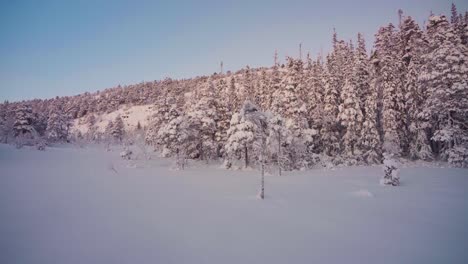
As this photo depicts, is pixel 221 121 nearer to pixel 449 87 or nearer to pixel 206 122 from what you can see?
pixel 206 122

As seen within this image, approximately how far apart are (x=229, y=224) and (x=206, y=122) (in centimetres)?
3023

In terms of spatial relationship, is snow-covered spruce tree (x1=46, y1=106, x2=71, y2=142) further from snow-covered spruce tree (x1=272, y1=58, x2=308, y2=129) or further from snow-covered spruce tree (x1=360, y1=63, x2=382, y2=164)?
snow-covered spruce tree (x1=360, y1=63, x2=382, y2=164)

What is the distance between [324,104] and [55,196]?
121 ft

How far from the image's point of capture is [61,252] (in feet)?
31.4

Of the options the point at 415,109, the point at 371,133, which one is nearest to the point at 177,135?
the point at 371,133

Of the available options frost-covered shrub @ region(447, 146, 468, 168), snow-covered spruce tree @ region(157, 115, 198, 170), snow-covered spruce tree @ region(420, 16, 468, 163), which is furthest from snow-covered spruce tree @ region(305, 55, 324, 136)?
snow-covered spruce tree @ region(157, 115, 198, 170)

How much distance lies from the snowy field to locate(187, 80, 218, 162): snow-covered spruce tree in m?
21.8

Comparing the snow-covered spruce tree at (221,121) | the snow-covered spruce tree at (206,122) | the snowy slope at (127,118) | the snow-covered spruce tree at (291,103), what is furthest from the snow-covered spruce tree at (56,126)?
the snow-covered spruce tree at (291,103)

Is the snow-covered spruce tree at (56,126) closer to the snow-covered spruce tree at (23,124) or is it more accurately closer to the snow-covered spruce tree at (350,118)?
the snow-covered spruce tree at (23,124)

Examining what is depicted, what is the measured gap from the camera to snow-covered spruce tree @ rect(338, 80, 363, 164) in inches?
1578

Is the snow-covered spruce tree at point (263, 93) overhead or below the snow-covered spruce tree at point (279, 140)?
overhead

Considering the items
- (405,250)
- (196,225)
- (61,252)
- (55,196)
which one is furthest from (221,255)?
(55,196)

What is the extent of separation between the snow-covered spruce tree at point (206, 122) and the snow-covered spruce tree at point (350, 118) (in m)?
17.3

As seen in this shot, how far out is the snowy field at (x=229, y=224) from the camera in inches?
377
